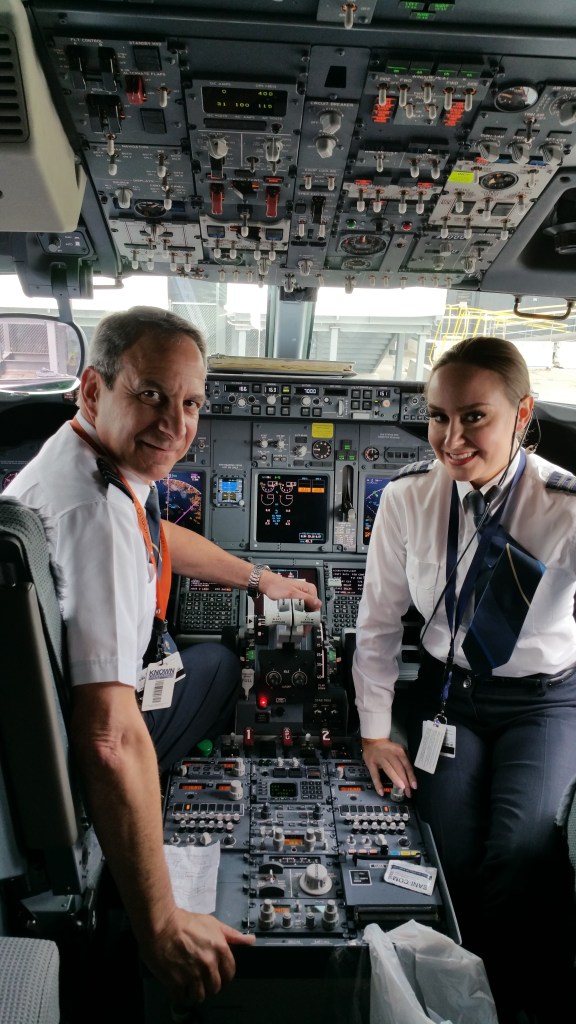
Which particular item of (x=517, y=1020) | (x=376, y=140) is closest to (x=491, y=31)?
(x=376, y=140)

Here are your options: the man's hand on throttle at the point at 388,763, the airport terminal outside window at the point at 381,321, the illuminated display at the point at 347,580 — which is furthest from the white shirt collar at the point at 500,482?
the illuminated display at the point at 347,580

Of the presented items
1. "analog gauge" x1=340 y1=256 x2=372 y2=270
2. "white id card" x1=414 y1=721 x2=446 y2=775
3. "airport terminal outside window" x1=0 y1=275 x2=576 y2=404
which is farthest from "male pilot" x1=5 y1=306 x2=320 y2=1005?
"airport terminal outside window" x1=0 y1=275 x2=576 y2=404

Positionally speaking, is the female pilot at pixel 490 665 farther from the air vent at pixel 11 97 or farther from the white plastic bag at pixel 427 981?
the air vent at pixel 11 97

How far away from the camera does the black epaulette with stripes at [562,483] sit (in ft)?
5.81

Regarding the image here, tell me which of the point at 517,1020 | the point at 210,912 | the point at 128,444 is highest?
the point at 128,444

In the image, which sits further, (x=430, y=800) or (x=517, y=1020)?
(x=430, y=800)

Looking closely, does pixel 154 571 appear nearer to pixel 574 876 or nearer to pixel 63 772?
pixel 63 772

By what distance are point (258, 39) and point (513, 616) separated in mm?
1490

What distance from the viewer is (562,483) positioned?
178 cm

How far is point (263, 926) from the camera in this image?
137 cm

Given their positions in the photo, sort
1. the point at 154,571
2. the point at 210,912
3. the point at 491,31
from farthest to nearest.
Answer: the point at 154,571
the point at 210,912
the point at 491,31

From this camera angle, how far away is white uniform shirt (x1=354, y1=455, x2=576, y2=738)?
1.78m

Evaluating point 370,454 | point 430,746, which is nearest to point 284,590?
point 430,746

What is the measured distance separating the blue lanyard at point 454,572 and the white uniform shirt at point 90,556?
94 centimetres
